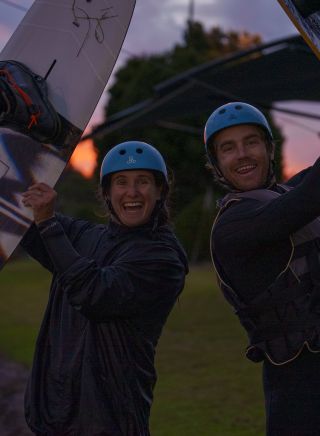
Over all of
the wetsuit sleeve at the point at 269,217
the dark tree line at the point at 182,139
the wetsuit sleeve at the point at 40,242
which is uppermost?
the dark tree line at the point at 182,139

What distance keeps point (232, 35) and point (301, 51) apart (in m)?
33.5

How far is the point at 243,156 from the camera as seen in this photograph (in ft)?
8.13

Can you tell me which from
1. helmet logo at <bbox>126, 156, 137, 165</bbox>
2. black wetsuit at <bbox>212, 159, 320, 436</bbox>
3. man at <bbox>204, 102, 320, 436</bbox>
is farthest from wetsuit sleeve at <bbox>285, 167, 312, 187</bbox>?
helmet logo at <bbox>126, 156, 137, 165</bbox>

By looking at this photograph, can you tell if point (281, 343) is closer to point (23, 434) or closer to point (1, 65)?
point (1, 65)

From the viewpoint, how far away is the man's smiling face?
8.14 ft

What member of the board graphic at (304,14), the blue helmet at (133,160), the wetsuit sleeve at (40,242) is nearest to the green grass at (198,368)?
the wetsuit sleeve at (40,242)

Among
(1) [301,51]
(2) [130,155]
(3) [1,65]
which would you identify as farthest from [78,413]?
(1) [301,51]

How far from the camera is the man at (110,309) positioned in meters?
2.52

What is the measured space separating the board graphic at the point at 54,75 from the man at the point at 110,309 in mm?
404

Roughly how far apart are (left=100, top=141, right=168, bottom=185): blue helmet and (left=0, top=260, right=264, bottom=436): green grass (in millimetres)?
882

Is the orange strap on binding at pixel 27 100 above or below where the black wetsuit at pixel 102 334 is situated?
above

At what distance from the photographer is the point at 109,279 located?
8.30ft

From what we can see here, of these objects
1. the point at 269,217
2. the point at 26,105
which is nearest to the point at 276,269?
the point at 269,217

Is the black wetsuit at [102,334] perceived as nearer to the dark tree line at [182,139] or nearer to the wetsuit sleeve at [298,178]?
the wetsuit sleeve at [298,178]
